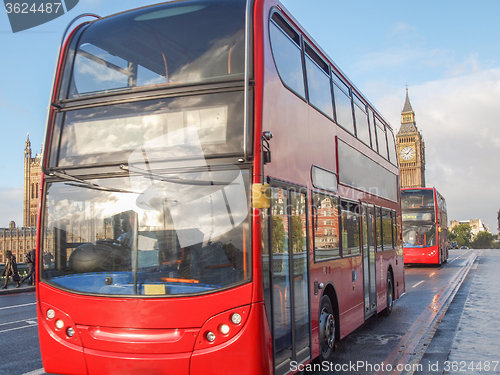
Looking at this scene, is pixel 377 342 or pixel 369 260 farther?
pixel 369 260

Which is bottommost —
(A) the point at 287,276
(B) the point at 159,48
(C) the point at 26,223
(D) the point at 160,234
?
(A) the point at 287,276

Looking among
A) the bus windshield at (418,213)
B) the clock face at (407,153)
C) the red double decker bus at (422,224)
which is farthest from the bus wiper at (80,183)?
the clock face at (407,153)

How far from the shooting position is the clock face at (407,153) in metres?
149

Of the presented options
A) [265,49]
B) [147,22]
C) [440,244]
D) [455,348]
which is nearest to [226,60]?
[265,49]

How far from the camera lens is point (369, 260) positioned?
8.41 metres

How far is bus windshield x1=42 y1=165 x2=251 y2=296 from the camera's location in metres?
4.12

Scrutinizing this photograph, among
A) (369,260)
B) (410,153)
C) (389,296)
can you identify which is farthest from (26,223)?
(369,260)

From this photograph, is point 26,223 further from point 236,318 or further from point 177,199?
point 236,318

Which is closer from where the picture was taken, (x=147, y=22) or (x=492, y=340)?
(x=147, y=22)

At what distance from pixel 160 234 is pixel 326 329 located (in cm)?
266

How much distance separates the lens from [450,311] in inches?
405

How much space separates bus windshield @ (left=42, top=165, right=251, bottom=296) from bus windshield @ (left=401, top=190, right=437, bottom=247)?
68.4 ft

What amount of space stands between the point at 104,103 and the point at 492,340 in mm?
6377

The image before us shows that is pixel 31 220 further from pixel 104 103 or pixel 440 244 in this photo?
pixel 104 103
